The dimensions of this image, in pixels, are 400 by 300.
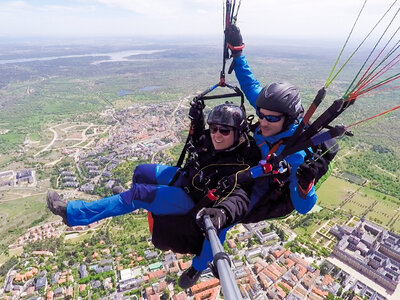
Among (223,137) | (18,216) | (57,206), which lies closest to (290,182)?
(223,137)

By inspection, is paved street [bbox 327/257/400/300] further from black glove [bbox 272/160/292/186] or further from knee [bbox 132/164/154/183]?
knee [bbox 132/164/154/183]

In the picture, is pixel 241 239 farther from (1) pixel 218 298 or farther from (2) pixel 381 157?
(2) pixel 381 157

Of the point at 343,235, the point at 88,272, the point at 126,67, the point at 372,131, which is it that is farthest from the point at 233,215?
the point at 126,67

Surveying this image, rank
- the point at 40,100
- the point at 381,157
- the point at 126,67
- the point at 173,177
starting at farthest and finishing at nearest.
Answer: the point at 126,67, the point at 40,100, the point at 381,157, the point at 173,177

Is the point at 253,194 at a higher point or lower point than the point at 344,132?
lower

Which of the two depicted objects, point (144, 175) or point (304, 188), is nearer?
point (304, 188)

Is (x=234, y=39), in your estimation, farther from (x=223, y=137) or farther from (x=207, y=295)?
(x=207, y=295)
